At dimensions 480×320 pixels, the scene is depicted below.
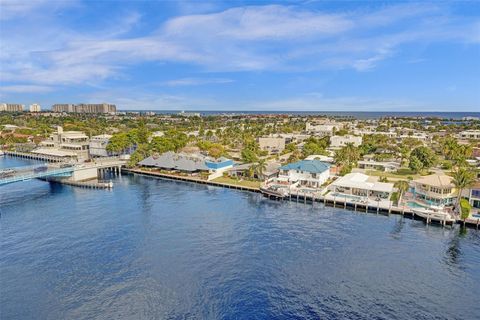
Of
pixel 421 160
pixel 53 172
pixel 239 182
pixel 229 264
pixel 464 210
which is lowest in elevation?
pixel 229 264

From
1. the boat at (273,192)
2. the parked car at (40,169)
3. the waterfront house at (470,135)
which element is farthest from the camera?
the waterfront house at (470,135)

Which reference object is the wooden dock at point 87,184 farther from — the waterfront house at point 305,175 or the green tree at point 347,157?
the green tree at point 347,157

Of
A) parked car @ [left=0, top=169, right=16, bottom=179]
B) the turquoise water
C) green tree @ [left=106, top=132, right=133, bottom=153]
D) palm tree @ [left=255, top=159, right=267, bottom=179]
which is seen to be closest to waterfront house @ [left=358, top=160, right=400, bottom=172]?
palm tree @ [left=255, top=159, right=267, bottom=179]

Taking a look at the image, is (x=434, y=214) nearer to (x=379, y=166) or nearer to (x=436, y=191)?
(x=436, y=191)

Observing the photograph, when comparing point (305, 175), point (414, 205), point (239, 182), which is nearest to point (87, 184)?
point (239, 182)

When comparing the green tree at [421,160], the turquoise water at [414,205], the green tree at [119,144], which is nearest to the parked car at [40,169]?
the green tree at [119,144]

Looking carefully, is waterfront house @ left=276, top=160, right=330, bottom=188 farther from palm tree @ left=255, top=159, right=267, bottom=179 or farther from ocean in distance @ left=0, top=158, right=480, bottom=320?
ocean in distance @ left=0, top=158, right=480, bottom=320
